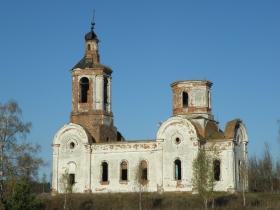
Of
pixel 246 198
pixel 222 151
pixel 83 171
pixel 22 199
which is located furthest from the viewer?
pixel 83 171

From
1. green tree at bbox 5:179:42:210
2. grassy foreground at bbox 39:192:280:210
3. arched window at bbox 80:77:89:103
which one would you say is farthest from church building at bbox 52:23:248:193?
green tree at bbox 5:179:42:210

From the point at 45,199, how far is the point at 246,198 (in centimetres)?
1205

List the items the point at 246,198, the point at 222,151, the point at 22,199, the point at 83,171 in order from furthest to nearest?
the point at 83,171 < the point at 222,151 < the point at 246,198 < the point at 22,199

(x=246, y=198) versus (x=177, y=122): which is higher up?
(x=177, y=122)

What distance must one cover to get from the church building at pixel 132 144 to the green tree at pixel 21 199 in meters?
9.22

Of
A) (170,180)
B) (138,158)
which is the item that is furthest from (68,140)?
(170,180)

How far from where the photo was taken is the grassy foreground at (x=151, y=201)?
33.3 m

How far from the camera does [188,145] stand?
36688mm

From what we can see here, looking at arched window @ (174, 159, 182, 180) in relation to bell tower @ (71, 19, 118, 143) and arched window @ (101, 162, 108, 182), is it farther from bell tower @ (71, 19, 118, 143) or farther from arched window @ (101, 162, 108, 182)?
bell tower @ (71, 19, 118, 143)

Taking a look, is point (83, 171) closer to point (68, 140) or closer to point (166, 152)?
point (68, 140)

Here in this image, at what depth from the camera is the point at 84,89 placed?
136ft

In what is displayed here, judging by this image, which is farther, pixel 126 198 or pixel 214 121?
pixel 214 121

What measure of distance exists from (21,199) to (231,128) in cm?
1477

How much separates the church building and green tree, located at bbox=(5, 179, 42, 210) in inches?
363
